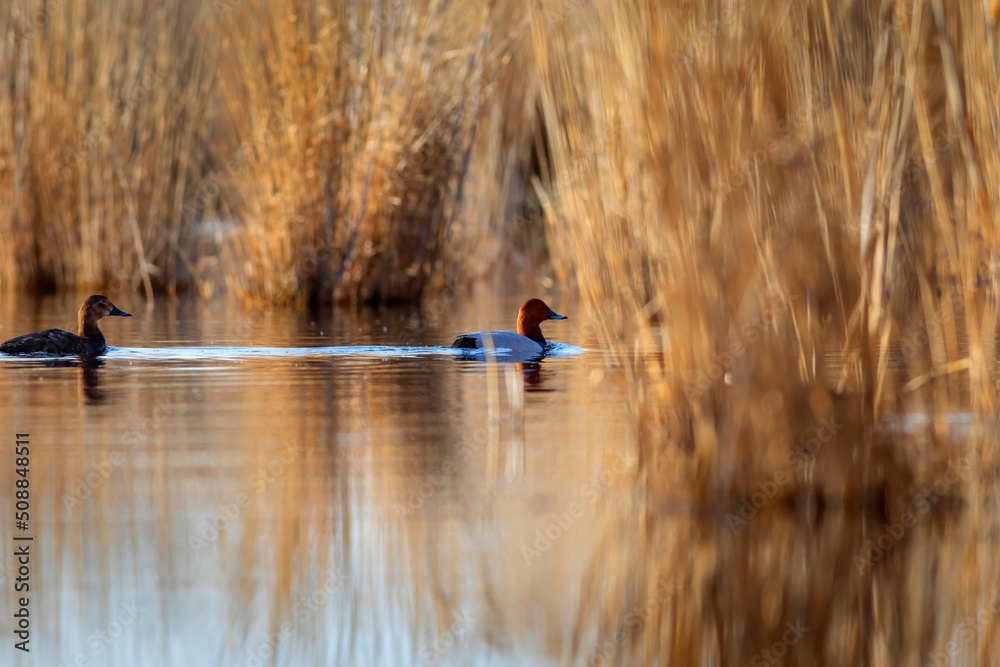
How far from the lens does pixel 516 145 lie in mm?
15125

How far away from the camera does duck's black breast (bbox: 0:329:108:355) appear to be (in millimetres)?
Result: 7633

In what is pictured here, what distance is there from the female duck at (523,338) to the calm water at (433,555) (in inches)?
90.1

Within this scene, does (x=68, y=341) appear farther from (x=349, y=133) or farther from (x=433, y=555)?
(x=433, y=555)

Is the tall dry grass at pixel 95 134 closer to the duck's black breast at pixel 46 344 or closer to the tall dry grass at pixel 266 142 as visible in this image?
the tall dry grass at pixel 266 142

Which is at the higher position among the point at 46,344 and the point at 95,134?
the point at 95,134

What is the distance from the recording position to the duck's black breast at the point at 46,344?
7.63 meters

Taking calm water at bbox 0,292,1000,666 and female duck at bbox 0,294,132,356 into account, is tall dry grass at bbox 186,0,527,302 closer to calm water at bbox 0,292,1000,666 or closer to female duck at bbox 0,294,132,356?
female duck at bbox 0,294,132,356

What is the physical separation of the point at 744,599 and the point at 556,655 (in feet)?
1.72

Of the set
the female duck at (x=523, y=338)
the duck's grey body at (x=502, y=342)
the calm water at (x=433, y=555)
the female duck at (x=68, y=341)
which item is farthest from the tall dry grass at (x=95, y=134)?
the calm water at (x=433, y=555)

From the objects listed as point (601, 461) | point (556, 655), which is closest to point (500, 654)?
point (556, 655)

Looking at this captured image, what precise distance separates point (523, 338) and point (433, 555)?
4663 mm

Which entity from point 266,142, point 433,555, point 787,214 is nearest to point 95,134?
point 266,142

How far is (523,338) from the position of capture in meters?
7.91

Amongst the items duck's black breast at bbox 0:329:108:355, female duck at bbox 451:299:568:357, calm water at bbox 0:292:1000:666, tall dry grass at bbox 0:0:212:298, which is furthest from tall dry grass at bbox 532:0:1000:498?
tall dry grass at bbox 0:0:212:298
